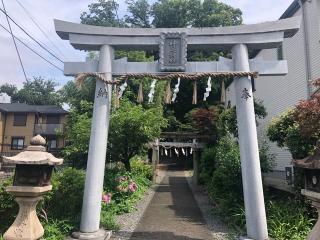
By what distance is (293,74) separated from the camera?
15695mm

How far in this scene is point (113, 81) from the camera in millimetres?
8859

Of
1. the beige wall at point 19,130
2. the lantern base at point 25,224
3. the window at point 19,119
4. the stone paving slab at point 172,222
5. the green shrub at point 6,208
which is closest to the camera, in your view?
the lantern base at point 25,224

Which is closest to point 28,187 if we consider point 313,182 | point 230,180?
point 313,182

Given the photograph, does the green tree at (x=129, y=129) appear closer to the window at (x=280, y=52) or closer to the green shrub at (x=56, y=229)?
the green shrub at (x=56, y=229)

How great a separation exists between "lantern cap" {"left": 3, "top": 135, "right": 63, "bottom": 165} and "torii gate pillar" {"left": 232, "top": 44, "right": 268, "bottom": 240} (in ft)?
14.7

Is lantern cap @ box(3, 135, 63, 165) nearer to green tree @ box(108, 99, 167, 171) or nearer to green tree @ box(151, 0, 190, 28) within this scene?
green tree @ box(108, 99, 167, 171)

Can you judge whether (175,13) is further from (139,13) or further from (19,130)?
(19,130)

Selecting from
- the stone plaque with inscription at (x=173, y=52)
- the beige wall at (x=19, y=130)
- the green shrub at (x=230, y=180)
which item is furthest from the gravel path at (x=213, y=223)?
the beige wall at (x=19, y=130)

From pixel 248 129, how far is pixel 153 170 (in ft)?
52.9

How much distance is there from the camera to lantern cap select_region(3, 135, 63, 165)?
666 cm

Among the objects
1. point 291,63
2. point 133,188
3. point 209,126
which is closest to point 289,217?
point 133,188

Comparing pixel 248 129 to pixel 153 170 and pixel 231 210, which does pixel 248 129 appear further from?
pixel 153 170

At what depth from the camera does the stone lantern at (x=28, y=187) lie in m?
6.52

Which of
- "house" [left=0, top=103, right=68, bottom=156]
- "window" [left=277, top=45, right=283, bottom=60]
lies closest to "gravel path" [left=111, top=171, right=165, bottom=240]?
"window" [left=277, top=45, right=283, bottom=60]
